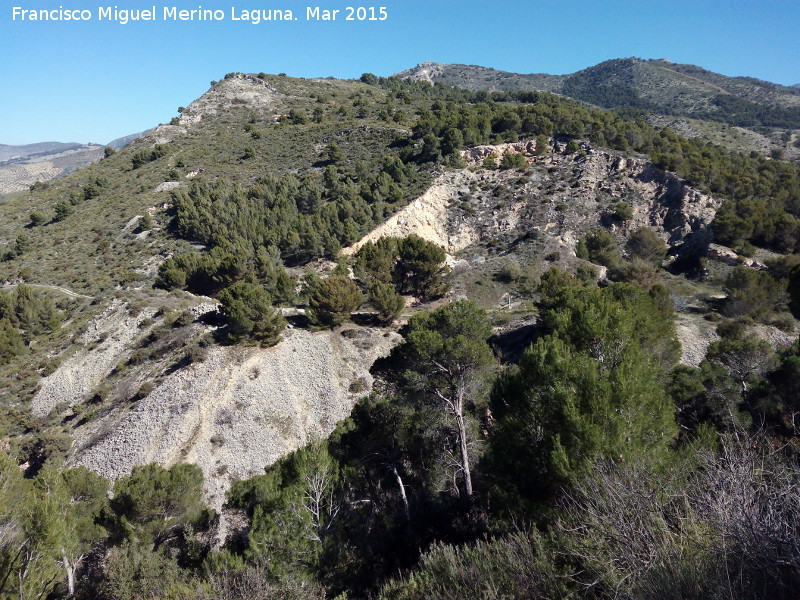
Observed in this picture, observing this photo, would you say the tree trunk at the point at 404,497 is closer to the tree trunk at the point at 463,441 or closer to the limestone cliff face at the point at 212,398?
the tree trunk at the point at 463,441

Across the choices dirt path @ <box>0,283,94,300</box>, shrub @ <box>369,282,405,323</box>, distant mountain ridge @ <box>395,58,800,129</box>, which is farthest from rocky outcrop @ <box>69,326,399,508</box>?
distant mountain ridge @ <box>395,58,800,129</box>

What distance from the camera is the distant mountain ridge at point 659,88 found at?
10881 cm

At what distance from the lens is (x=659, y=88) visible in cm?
12812

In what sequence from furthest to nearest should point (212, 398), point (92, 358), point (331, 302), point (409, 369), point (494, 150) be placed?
point (494, 150)
point (92, 358)
point (331, 302)
point (212, 398)
point (409, 369)


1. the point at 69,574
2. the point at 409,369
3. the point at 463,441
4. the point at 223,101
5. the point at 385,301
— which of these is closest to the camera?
the point at 69,574

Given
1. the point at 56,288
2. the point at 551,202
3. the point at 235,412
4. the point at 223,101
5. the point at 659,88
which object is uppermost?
the point at 659,88

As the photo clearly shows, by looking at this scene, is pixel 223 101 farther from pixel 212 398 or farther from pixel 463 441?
pixel 463 441

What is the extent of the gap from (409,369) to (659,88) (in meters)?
154

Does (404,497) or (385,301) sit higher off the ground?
(385,301)

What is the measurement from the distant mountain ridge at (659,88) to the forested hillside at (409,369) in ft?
255

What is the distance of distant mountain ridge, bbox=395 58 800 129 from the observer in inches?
4284

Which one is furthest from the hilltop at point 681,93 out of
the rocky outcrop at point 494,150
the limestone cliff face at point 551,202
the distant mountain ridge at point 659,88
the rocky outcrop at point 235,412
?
the rocky outcrop at point 235,412

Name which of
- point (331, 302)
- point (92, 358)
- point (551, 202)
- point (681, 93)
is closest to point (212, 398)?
point (331, 302)

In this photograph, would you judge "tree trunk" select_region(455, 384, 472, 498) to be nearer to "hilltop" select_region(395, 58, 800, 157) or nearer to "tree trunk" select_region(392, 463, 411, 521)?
"tree trunk" select_region(392, 463, 411, 521)
